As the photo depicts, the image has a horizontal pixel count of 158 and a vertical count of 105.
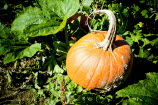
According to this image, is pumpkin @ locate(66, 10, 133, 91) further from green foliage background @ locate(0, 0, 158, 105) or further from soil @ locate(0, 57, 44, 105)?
soil @ locate(0, 57, 44, 105)

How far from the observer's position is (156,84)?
1208mm

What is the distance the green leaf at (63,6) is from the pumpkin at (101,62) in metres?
0.51

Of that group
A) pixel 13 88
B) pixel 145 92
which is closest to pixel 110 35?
pixel 145 92

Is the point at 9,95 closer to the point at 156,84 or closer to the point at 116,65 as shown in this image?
the point at 116,65

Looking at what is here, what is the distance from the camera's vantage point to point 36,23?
2.00 metres

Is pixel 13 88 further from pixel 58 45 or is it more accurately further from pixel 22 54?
pixel 58 45

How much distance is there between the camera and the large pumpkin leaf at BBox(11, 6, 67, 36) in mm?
1844

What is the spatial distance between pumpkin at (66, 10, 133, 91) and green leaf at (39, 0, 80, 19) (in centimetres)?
51

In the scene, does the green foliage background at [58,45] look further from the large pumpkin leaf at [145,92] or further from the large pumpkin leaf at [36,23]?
the large pumpkin leaf at [145,92]

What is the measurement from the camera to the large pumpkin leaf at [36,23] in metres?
1.84

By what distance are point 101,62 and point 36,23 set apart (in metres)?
1.26

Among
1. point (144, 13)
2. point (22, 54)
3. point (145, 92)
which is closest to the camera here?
point (145, 92)

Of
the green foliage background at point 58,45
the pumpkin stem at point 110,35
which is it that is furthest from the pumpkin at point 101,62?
the green foliage background at point 58,45

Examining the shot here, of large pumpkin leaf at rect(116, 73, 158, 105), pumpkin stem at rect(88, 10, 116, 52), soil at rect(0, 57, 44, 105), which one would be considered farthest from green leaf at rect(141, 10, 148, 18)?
soil at rect(0, 57, 44, 105)
